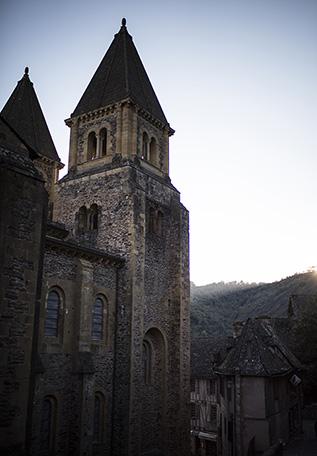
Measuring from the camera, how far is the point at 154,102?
1120 inches

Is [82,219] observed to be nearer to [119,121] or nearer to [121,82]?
[119,121]

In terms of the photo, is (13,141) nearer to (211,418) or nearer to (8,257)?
(8,257)

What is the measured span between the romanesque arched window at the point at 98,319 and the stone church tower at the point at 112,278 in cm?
5

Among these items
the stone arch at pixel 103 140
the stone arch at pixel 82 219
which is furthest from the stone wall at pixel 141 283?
the stone arch at pixel 103 140

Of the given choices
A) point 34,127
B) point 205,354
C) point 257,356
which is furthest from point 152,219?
point 205,354

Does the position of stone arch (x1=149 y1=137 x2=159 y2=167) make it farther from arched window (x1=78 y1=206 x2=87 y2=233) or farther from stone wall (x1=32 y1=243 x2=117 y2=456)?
stone wall (x1=32 y1=243 x2=117 y2=456)

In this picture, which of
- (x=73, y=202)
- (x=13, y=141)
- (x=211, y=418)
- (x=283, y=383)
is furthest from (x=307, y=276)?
(x=13, y=141)

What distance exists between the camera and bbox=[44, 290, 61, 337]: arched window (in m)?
17.7

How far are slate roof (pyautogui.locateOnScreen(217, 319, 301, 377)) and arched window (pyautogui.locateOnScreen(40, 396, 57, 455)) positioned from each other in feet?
32.1

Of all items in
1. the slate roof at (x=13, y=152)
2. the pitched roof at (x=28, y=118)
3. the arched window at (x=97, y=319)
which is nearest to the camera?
the slate roof at (x=13, y=152)

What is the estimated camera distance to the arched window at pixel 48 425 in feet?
54.7

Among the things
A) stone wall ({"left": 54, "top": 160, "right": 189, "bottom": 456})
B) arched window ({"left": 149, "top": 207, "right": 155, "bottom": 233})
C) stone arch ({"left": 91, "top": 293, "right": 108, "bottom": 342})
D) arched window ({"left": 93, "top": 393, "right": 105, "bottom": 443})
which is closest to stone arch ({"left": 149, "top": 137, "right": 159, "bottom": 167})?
stone wall ({"left": 54, "top": 160, "right": 189, "bottom": 456})

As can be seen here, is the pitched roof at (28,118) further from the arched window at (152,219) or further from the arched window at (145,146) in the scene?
the arched window at (152,219)

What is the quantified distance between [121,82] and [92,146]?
4.38m
